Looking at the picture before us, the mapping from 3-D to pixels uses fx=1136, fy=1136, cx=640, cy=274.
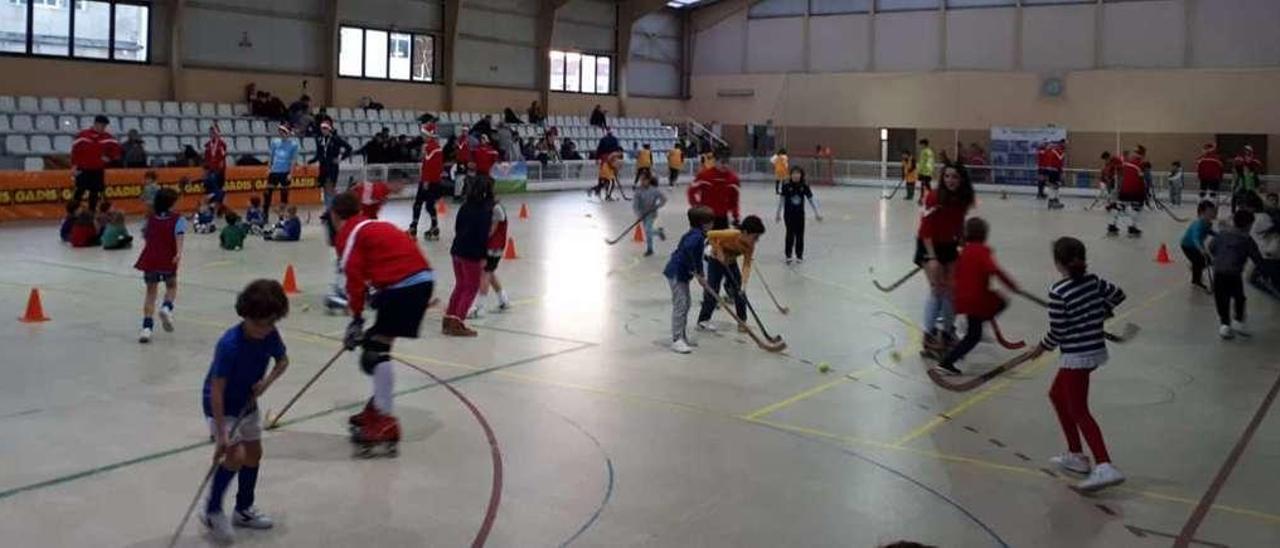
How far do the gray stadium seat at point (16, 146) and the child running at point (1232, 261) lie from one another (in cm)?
2312

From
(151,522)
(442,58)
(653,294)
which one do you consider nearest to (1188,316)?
(653,294)

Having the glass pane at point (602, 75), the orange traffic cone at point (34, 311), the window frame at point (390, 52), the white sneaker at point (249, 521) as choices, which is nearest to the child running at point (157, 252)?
the orange traffic cone at point (34, 311)

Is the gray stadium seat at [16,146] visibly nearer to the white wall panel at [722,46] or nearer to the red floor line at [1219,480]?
the red floor line at [1219,480]

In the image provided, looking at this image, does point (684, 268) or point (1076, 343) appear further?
point (684, 268)

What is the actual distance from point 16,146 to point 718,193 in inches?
698

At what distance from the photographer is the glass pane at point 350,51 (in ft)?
112

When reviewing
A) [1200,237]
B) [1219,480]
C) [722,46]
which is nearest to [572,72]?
[722,46]

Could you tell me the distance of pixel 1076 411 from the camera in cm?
676

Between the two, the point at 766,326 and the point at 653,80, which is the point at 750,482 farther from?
the point at 653,80

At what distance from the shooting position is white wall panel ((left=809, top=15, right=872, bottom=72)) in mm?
45000

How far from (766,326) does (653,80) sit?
36.9 metres

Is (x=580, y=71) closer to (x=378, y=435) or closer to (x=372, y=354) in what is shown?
(x=372, y=354)

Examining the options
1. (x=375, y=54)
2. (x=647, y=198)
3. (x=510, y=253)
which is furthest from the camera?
(x=375, y=54)

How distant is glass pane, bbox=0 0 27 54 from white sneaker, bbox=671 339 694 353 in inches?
888
